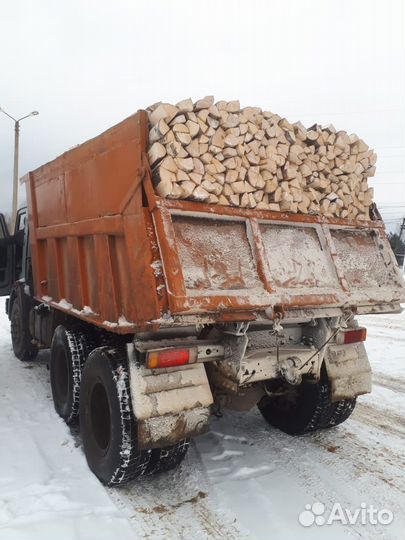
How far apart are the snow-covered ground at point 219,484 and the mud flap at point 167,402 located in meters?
0.54

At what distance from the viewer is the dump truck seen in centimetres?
298

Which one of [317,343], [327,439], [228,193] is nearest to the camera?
[228,193]

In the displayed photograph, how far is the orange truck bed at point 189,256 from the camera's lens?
290 centimetres

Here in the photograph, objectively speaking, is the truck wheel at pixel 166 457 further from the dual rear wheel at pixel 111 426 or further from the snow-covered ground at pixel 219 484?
the snow-covered ground at pixel 219 484

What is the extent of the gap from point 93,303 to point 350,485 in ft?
8.50

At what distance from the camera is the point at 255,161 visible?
3469 millimetres

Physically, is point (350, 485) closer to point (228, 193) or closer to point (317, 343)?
point (317, 343)

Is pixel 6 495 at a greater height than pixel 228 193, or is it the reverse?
pixel 228 193

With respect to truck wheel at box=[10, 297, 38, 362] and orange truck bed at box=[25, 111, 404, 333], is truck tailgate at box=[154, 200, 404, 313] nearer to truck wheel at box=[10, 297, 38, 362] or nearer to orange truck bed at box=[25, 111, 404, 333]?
orange truck bed at box=[25, 111, 404, 333]

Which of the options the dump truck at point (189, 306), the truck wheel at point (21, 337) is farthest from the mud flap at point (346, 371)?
the truck wheel at point (21, 337)

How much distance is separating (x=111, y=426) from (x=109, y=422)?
234 millimetres

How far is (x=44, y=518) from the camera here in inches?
113

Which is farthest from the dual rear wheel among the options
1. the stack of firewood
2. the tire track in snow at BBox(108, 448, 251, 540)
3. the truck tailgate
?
the stack of firewood

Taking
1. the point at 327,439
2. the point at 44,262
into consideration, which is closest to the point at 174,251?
the point at 327,439
